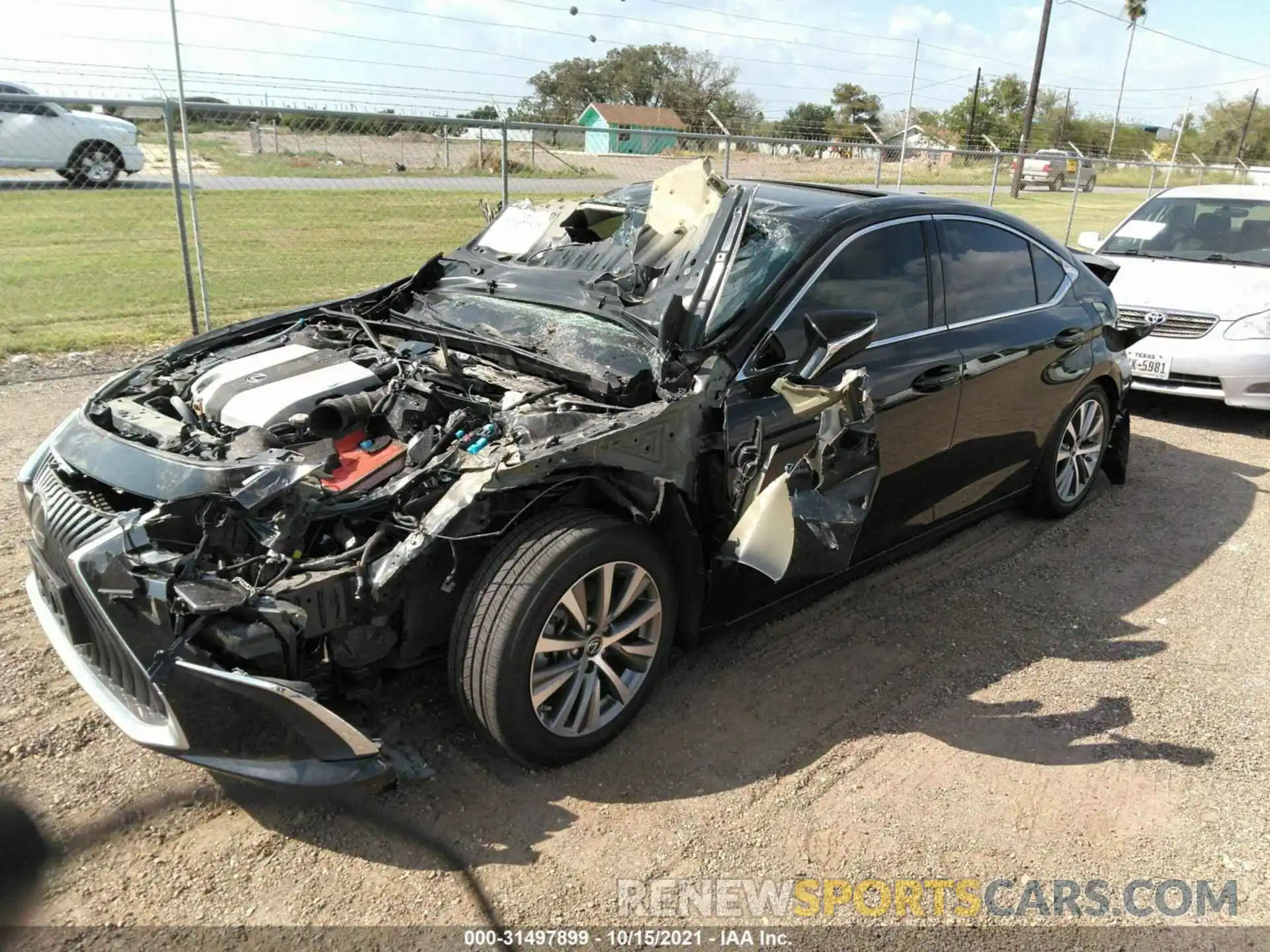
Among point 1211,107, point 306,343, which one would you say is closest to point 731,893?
point 306,343

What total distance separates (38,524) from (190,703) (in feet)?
3.26

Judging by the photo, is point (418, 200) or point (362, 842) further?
Answer: point (418, 200)

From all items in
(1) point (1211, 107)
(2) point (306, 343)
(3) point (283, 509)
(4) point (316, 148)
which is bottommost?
(3) point (283, 509)

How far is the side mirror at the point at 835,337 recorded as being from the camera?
10.1 ft

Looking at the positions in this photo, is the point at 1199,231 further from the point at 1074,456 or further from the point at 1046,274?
the point at 1046,274

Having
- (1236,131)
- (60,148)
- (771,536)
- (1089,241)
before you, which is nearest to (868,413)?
(771,536)

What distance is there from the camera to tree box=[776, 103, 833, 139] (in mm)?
30109

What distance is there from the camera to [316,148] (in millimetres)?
9781

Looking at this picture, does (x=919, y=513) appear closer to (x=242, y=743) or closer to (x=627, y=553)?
(x=627, y=553)

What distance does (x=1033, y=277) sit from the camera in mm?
4645

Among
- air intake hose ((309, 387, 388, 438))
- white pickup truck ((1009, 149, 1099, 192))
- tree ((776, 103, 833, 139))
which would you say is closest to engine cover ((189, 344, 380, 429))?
air intake hose ((309, 387, 388, 438))

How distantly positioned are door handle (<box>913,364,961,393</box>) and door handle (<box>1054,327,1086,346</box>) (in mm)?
1025

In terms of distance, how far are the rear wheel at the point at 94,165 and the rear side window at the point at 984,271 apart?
8.97 m

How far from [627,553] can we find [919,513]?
1755mm
